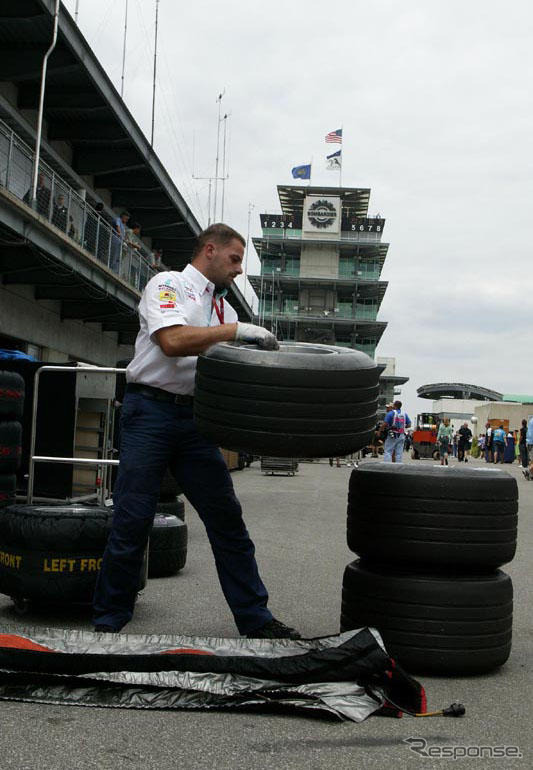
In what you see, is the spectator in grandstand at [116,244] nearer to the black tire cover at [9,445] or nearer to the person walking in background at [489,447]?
the black tire cover at [9,445]

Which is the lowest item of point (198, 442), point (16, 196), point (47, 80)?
point (198, 442)

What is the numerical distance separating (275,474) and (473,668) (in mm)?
17492

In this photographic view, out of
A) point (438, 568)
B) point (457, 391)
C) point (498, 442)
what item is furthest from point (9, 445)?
point (457, 391)

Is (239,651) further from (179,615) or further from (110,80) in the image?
(110,80)

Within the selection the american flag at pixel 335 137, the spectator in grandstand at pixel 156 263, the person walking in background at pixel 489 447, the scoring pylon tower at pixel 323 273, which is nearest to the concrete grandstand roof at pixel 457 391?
the scoring pylon tower at pixel 323 273

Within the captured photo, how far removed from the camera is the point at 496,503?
3781 mm

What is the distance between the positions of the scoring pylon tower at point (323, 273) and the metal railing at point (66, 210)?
57.2 meters

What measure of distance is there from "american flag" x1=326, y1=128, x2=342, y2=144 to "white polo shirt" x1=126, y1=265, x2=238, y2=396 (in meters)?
71.2

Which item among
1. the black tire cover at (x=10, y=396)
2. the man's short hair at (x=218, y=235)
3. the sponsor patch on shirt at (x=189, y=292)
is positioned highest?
the man's short hair at (x=218, y=235)

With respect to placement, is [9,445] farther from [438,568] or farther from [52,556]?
[438,568]

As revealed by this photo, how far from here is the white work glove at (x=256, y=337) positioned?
378 cm

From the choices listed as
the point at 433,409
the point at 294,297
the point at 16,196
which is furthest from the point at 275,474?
the point at 433,409

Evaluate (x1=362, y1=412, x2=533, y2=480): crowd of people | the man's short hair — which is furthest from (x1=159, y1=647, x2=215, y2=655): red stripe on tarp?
(x1=362, y1=412, x2=533, y2=480): crowd of people

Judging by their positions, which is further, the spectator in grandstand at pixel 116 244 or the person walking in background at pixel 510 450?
the person walking in background at pixel 510 450
